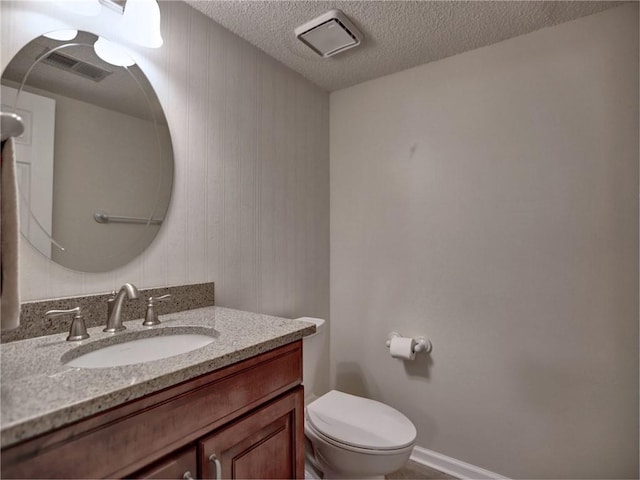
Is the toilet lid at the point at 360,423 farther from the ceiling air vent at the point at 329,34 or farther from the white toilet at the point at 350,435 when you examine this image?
the ceiling air vent at the point at 329,34

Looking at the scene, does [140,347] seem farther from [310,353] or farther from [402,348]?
[402,348]

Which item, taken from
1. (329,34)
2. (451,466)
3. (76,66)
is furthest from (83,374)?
(451,466)

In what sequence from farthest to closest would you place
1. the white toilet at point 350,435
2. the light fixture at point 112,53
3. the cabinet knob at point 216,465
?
the white toilet at point 350,435, the light fixture at point 112,53, the cabinet knob at point 216,465

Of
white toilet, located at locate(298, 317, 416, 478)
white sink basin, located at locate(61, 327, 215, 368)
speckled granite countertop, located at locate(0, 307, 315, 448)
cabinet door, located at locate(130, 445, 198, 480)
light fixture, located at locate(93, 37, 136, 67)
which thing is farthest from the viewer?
white toilet, located at locate(298, 317, 416, 478)

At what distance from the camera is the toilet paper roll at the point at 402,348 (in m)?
A: 1.93

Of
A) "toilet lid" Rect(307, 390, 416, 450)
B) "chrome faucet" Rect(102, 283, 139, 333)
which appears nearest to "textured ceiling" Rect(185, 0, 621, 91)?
"chrome faucet" Rect(102, 283, 139, 333)

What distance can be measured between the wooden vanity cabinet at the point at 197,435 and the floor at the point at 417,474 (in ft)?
3.41

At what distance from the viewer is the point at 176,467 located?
0.76 meters

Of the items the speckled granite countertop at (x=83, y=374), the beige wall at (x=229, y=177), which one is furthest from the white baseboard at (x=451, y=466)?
the speckled granite countertop at (x=83, y=374)

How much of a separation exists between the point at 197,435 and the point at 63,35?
1.29 meters

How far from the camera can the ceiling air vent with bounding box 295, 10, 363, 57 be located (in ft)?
5.15

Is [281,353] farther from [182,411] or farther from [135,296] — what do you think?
[135,296]

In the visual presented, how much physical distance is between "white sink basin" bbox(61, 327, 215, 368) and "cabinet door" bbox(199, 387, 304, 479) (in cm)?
30

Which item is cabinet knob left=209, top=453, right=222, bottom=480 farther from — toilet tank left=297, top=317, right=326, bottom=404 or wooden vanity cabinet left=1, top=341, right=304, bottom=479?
toilet tank left=297, top=317, right=326, bottom=404
